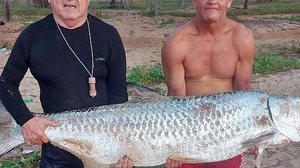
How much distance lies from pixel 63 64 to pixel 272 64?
8412 millimetres

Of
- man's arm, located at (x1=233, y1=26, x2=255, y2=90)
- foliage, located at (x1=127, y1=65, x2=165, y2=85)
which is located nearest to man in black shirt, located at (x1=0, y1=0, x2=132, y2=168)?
man's arm, located at (x1=233, y1=26, x2=255, y2=90)

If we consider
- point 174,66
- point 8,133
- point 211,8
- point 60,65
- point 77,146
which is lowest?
point 77,146

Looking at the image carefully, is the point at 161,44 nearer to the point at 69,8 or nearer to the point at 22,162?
the point at 22,162

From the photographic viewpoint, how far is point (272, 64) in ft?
35.5

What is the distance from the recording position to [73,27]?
309cm

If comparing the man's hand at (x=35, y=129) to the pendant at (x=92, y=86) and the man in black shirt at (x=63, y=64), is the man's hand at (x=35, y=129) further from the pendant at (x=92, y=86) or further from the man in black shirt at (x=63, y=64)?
the pendant at (x=92, y=86)

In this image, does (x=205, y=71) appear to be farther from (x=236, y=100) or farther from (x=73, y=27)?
(x=73, y=27)

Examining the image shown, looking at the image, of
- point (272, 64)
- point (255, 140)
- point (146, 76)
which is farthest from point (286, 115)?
point (272, 64)

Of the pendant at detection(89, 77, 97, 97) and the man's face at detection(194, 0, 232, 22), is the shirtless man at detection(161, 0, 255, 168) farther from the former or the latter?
the pendant at detection(89, 77, 97, 97)

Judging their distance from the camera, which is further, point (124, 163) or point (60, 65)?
point (124, 163)

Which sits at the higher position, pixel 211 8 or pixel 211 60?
pixel 211 8

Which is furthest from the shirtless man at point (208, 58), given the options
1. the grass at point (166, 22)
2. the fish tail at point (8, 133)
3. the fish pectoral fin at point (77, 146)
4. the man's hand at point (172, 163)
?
the grass at point (166, 22)

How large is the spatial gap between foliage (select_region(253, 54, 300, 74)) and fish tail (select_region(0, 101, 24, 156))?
7875 mm

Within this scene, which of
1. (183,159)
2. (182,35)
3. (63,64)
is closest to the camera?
(63,64)
